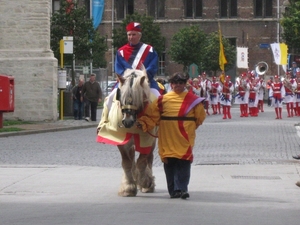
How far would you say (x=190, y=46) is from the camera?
74375 mm

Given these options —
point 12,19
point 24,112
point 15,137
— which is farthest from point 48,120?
point 15,137

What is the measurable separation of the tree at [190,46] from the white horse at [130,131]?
61657mm

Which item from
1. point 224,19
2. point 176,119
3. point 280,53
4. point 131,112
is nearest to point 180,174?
point 176,119

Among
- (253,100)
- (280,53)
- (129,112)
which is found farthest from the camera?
(280,53)

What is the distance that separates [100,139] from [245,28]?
235 feet

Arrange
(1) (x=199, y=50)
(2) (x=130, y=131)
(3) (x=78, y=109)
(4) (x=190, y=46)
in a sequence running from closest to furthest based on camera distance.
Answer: (2) (x=130, y=131) < (3) (x=78, y=109) < (4) (x=190, y=46) < (1) (x=199, y=50)

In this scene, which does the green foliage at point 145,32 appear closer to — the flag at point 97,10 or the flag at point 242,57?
the flag at point 242,57

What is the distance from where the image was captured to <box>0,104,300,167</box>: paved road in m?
18.8

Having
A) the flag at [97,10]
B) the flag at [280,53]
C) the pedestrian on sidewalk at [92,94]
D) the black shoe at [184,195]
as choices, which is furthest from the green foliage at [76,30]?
the black shoe at [184,195]

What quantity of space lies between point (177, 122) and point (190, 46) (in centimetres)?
6248

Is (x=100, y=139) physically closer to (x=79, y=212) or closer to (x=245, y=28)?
(x=79, y=212)

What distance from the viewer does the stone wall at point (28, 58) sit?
34.7 m

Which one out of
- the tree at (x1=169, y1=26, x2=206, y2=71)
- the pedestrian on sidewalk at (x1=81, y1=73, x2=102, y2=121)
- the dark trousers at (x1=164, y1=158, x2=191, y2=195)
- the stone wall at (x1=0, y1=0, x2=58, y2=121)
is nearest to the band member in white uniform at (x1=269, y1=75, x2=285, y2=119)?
the pedestrian on sidewalk at (x1=81, y1=73, x2=102, y2=121)

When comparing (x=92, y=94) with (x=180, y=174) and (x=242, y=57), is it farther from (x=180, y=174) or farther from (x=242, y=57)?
(x=242, y=57)
